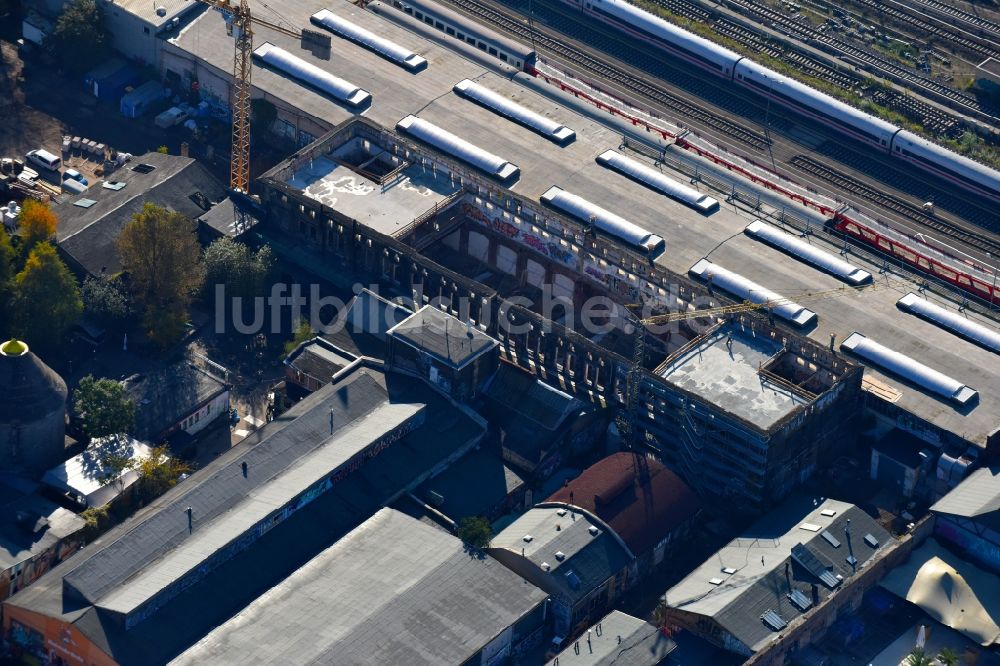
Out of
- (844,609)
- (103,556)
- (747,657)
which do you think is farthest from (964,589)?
(103,556)

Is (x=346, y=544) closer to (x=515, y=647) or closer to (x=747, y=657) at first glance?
(x=515, y=647)

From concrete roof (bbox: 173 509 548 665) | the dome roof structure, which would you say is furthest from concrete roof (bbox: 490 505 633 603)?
the dome roof structure

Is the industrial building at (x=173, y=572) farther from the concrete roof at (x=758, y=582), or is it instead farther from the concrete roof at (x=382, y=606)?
the concrete roof at (x=758, y=582)

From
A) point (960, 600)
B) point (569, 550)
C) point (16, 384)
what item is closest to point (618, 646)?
point (569, 550)

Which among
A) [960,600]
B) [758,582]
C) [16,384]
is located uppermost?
[16,384]

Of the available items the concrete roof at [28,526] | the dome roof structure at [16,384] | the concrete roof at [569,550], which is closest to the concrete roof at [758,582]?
the concrete roof at [569,550]

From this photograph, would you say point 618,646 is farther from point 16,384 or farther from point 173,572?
point 16,384
